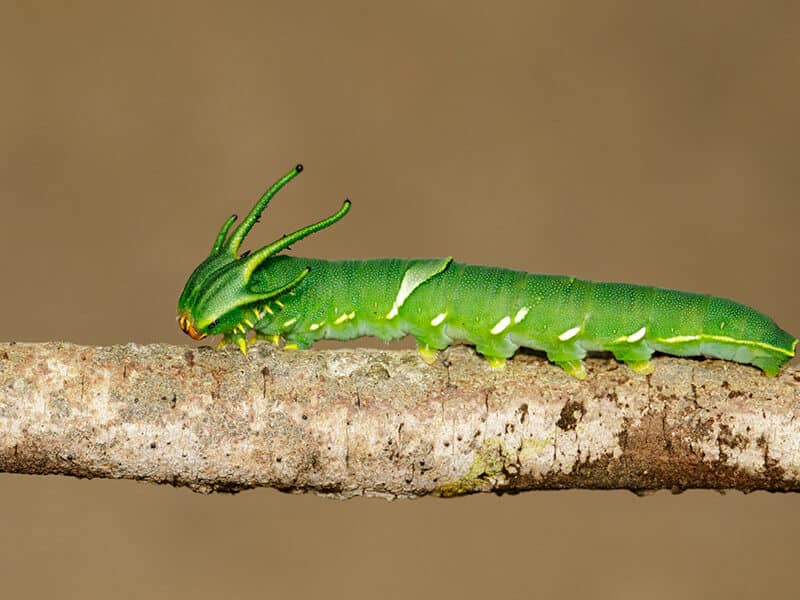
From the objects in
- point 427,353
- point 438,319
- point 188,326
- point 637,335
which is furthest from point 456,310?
point 188,326

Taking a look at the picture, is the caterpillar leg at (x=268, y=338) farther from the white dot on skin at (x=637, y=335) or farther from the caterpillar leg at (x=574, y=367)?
the white dot on skin at (x=637, y=335)

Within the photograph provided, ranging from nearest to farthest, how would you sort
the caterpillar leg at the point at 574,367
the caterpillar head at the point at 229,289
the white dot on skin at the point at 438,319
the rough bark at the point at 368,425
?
1. the rough bark at the point at 368,425
2. the caterpillar leg at the point at 574,367
3. the caterpillar head at the point at 229,289
4. the white dot on skin at the point at 438,319

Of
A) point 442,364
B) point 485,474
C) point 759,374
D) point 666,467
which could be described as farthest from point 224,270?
point 759,374

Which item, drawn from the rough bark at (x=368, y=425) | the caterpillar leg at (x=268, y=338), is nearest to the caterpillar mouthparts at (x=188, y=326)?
the caterpillar leg at (x=268, y=338)

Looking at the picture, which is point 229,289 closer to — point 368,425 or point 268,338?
point 268,338

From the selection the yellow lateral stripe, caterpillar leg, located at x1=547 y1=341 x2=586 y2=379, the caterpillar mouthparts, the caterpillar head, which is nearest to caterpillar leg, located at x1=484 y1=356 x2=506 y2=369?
caterpillar leg, located at x1=547 y1=341 x2=586 y2=379

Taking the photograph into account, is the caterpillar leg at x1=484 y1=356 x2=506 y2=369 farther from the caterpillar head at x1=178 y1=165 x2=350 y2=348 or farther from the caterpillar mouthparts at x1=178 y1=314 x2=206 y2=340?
the caterpillar mouthparts at x1=178 y1=314 x2=206 y2=340

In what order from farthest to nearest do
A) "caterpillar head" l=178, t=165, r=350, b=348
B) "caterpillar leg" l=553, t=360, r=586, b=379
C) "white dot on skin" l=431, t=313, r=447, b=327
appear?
"white dot on skin" l=431, t=313, r=447, b=327
"caterpillar head" l=178, t=165, r=350, b=348
"caterpillar leg" l=553, t=360, r=586, b=379
